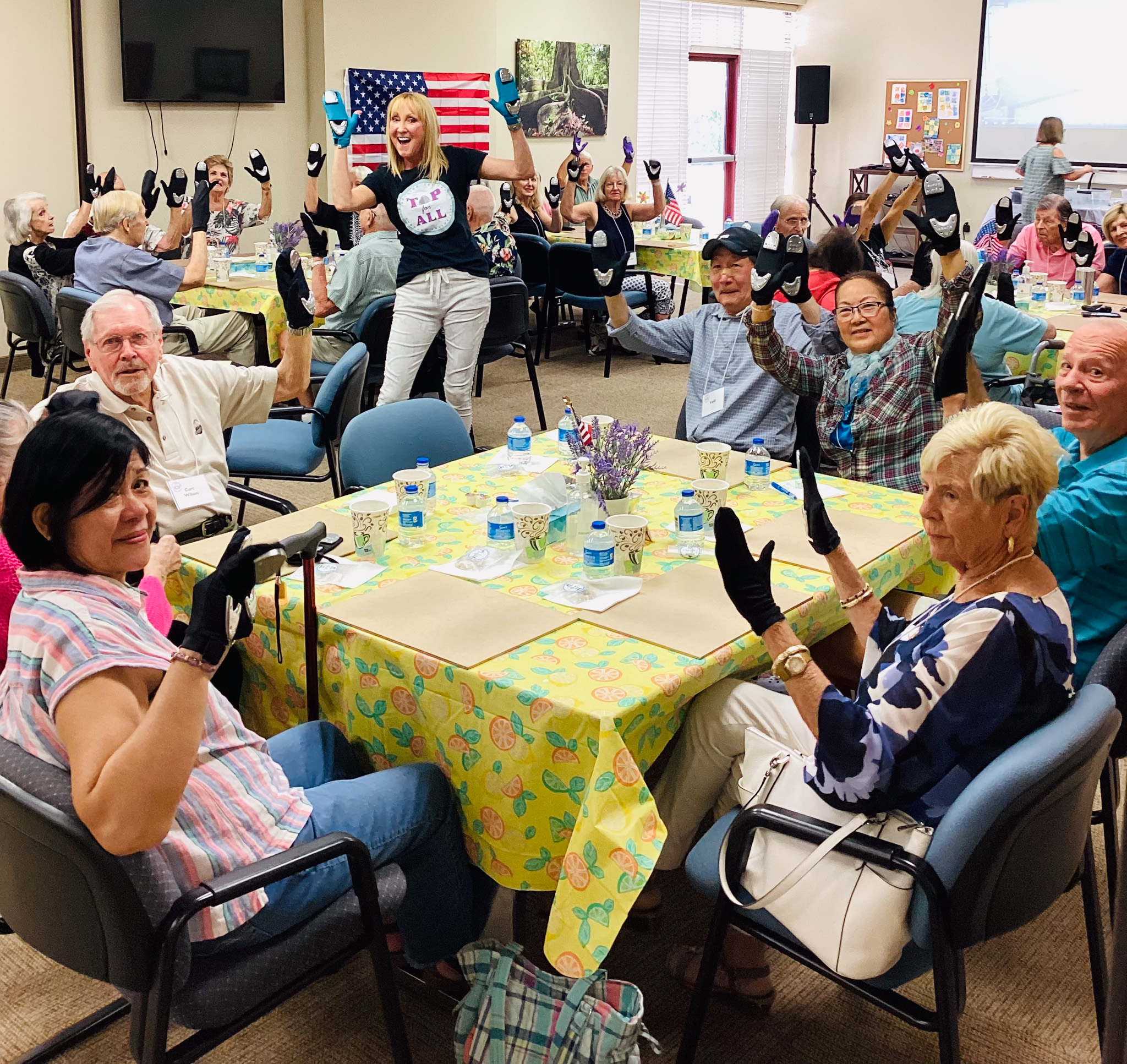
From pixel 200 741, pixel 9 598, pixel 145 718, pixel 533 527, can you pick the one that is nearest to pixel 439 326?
pixel 533 527

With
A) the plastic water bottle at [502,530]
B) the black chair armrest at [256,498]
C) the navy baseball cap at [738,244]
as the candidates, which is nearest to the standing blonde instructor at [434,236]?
the navy baseball cap at [738,244]

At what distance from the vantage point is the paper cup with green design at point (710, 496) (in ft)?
8.87

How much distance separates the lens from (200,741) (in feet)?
5.18

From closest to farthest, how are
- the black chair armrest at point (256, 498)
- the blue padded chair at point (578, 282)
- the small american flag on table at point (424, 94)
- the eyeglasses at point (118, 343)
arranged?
the eyeglasses at point (118, 343) < the black chair armrest at point (256, 498) < the blue padded chair at point (578, 282) < the small american flag on table at point (424, 94)

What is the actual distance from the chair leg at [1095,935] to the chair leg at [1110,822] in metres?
0.12

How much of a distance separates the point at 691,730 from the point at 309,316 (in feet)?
5.61

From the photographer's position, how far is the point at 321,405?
12.4 ft

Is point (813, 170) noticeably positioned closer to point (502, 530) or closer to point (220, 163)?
point (220, 163)

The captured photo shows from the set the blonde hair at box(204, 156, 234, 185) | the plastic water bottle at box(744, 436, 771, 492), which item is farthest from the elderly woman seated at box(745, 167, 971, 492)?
the blonde hair at box(204, 156, 234, 185)

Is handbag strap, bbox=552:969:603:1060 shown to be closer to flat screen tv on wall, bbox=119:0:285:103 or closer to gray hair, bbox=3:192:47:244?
gray hair, bbox=3:192:47:244

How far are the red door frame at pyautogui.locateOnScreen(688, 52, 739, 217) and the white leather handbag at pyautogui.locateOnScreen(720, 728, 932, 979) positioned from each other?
11746 millimetres

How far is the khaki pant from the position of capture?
561cm

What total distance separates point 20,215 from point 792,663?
234 inches

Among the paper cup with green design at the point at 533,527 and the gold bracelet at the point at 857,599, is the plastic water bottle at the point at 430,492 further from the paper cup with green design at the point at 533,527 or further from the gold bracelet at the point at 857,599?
the gold bracelet at the point at 857,599
